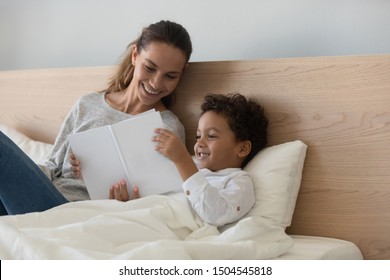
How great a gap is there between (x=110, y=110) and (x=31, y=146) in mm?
403

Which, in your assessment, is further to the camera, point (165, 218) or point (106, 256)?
point (165, 218)

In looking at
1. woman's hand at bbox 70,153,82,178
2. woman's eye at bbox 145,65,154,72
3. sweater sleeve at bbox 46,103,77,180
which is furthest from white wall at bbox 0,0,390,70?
woman's hand at bbox 70,153,82,178

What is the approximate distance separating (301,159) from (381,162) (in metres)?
0.17

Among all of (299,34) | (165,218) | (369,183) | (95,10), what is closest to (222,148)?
(165,218)

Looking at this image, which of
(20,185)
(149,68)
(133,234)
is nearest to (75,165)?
(20,185)

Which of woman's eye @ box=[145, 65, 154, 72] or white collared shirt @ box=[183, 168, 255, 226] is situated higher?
woman's eye @ box=[145, 65, 154, 72]

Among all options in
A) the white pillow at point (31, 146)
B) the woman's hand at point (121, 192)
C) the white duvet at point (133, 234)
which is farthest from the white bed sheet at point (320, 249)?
the white pillow at point (31, 146)

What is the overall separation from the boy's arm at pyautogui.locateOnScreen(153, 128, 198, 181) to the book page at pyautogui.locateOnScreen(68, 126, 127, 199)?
Answer: 12 centimetres

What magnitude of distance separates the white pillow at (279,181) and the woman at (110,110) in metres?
0.29

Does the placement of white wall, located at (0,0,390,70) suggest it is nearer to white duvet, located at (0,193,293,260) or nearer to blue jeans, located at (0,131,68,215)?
white duvet, located at (0,193,293,260)

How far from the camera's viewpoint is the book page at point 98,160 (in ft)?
4.90

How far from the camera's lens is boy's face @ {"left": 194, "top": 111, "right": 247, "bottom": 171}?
4.63 feet

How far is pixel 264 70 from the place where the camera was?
1505mm
